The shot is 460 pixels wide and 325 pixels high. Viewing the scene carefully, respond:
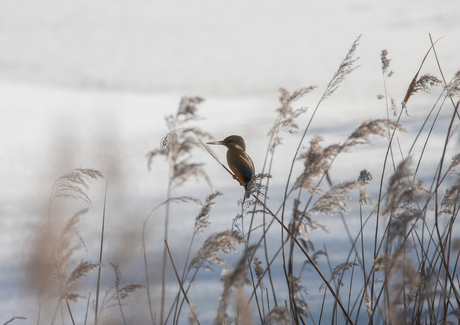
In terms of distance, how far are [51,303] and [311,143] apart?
4.58ft

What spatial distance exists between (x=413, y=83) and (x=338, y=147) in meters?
0.69

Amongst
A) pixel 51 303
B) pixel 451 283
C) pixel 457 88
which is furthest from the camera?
pixel 457 88

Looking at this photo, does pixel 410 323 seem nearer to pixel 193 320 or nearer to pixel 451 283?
pixel 451 283

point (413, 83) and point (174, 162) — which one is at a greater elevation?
point (413, 83)

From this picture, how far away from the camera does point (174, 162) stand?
7.55 ft

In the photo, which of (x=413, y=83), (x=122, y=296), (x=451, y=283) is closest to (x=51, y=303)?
(x=122, y=296)

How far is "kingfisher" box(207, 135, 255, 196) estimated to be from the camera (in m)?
3.58

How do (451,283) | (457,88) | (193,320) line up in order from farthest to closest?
(457,88)
(451,283)
(193,320)

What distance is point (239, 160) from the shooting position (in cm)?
366

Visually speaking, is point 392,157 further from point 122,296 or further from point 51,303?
point 51,303

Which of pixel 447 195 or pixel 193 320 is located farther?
pixel 447 195

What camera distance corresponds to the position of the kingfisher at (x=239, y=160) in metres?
3.58

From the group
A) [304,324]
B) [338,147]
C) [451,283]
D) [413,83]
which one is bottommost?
[304,324]

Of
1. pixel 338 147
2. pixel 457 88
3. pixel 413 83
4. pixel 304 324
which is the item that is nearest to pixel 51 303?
pixel 304 324
